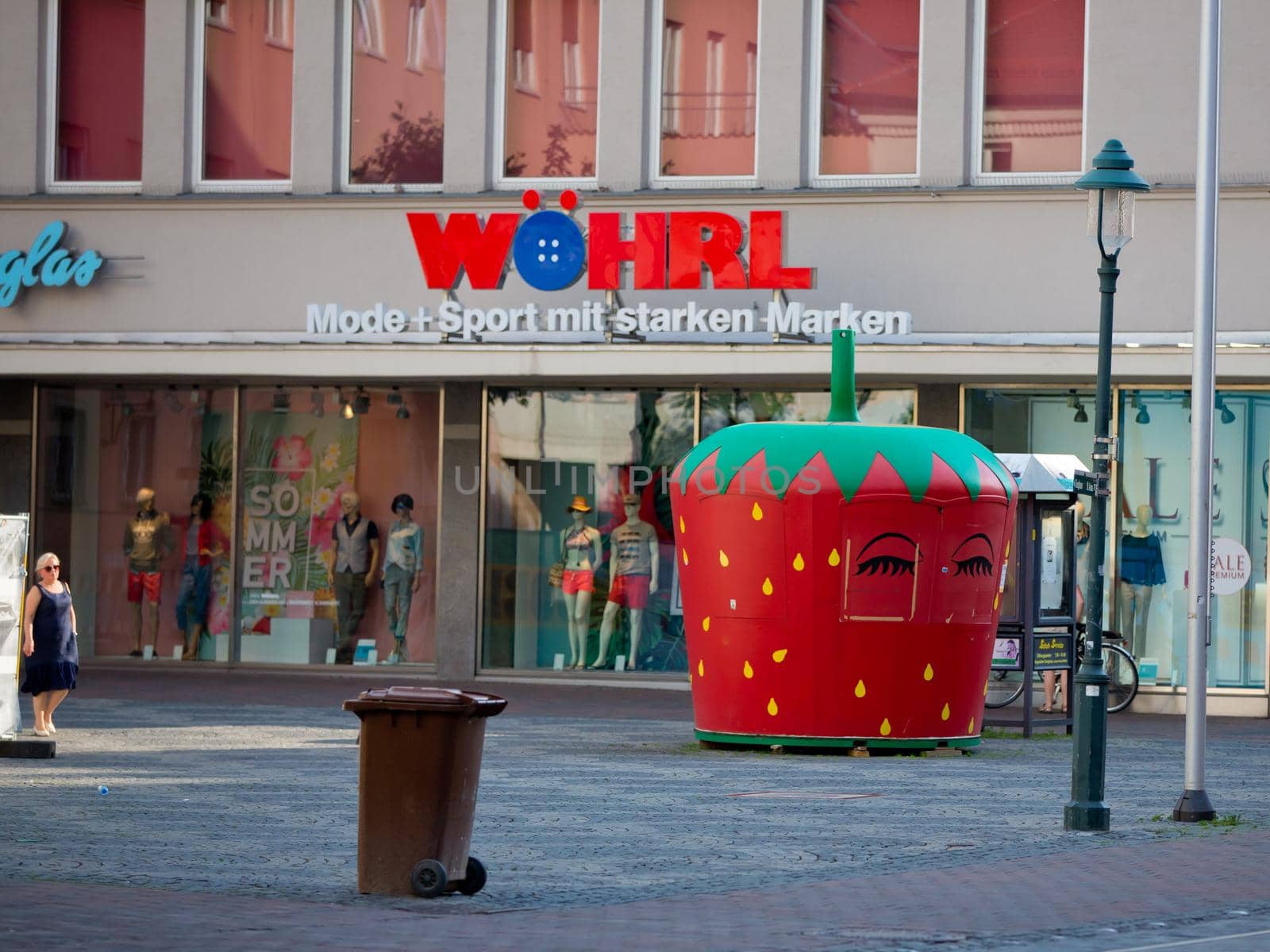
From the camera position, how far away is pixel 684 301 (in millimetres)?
24000

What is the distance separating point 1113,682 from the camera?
22.3m

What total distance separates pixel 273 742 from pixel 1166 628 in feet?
33.4

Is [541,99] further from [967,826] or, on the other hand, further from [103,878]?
[103,878]

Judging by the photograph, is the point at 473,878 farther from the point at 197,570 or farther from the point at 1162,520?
the point at 197,570

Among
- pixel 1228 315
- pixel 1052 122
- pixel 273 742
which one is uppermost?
pixel 1052 122

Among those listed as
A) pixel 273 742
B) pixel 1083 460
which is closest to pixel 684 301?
pixel 1083 460

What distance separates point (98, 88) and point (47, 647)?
35.7 ft

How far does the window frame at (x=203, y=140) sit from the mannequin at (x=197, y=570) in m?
3.80

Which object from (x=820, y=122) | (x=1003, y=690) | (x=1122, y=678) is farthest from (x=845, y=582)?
(x=820, y=122)

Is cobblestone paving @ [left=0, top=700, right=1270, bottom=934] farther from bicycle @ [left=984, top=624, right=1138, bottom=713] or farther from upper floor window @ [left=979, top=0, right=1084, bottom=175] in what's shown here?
upper floor window @ [left=979, top=0, right=1084, bottom=175]

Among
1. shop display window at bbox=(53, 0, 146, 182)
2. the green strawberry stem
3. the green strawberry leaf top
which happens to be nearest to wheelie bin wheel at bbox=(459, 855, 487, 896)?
the green strawberry leaf top

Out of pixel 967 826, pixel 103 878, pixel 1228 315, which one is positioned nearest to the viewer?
pixel 103 878

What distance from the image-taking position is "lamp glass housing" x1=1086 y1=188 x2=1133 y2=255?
13.5m

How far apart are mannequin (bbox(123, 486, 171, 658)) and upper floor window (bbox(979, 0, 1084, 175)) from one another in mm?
10936
